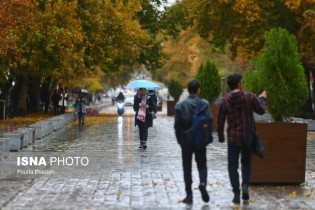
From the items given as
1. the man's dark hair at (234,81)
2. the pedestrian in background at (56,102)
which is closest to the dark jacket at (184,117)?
the man's dark hair at (234,81)

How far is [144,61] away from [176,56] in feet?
134

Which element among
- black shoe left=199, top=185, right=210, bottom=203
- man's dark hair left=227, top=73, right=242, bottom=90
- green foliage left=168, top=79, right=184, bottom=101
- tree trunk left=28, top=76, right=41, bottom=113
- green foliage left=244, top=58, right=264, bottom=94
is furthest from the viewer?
green foliage left=168, top=79, right=184, bottom=101

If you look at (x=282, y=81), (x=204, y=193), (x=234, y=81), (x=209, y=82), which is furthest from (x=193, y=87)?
(x=209, y=82)

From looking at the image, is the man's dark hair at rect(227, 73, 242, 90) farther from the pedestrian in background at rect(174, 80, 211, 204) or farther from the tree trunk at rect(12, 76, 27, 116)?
the tree trunk at rect(12, 76, 27, 116)

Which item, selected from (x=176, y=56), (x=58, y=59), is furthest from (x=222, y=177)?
(x=176, y=56)

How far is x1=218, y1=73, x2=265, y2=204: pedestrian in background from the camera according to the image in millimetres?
10789

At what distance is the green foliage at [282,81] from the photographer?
1284cm

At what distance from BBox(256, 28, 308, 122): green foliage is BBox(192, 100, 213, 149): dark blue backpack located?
257cm

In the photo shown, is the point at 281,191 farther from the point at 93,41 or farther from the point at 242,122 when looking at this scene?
the point at 93,41

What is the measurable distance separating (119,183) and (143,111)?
7.39 metres

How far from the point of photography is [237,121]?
10.9 meters

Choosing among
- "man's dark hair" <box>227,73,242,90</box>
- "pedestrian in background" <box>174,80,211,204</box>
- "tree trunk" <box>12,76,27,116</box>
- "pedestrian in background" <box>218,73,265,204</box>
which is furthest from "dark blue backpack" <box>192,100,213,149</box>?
"tree trunk" <box>12,76,27,116</box>

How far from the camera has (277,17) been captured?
38062 mm

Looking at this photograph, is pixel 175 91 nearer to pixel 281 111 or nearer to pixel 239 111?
pixel 281 111
